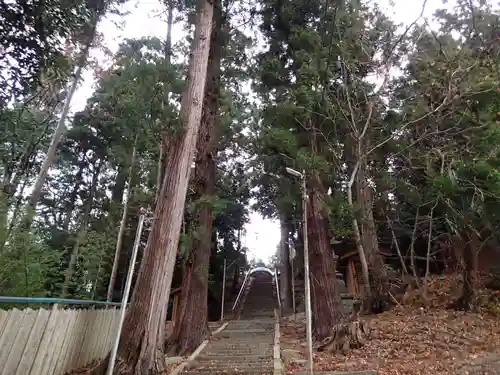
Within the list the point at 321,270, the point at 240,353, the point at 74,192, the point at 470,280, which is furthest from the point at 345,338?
the point at 74,192

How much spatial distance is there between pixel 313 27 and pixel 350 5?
1114 mm

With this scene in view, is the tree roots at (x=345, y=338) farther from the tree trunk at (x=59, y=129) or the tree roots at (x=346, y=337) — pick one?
the tree trunk at (x=59, y=129)

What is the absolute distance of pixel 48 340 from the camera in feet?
14.1

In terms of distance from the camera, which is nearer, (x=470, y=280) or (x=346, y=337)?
(x=346, y=337)

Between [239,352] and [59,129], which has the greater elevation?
[59,129]

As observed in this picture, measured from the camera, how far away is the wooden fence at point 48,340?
3.68 m

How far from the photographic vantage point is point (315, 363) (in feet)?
18.1

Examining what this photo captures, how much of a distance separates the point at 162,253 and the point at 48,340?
1718 mm

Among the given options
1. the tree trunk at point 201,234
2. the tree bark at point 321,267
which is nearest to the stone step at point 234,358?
the tree trunk at point 201,234

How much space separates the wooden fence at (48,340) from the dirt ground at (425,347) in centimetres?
321

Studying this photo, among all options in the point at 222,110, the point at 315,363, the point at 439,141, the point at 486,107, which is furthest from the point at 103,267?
the point at 486,107

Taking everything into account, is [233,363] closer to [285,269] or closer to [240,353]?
[240,353]

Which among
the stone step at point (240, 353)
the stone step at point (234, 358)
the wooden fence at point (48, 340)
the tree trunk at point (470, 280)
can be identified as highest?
the tree trunk at point (470, 280)

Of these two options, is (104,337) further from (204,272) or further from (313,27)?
(313,27)
